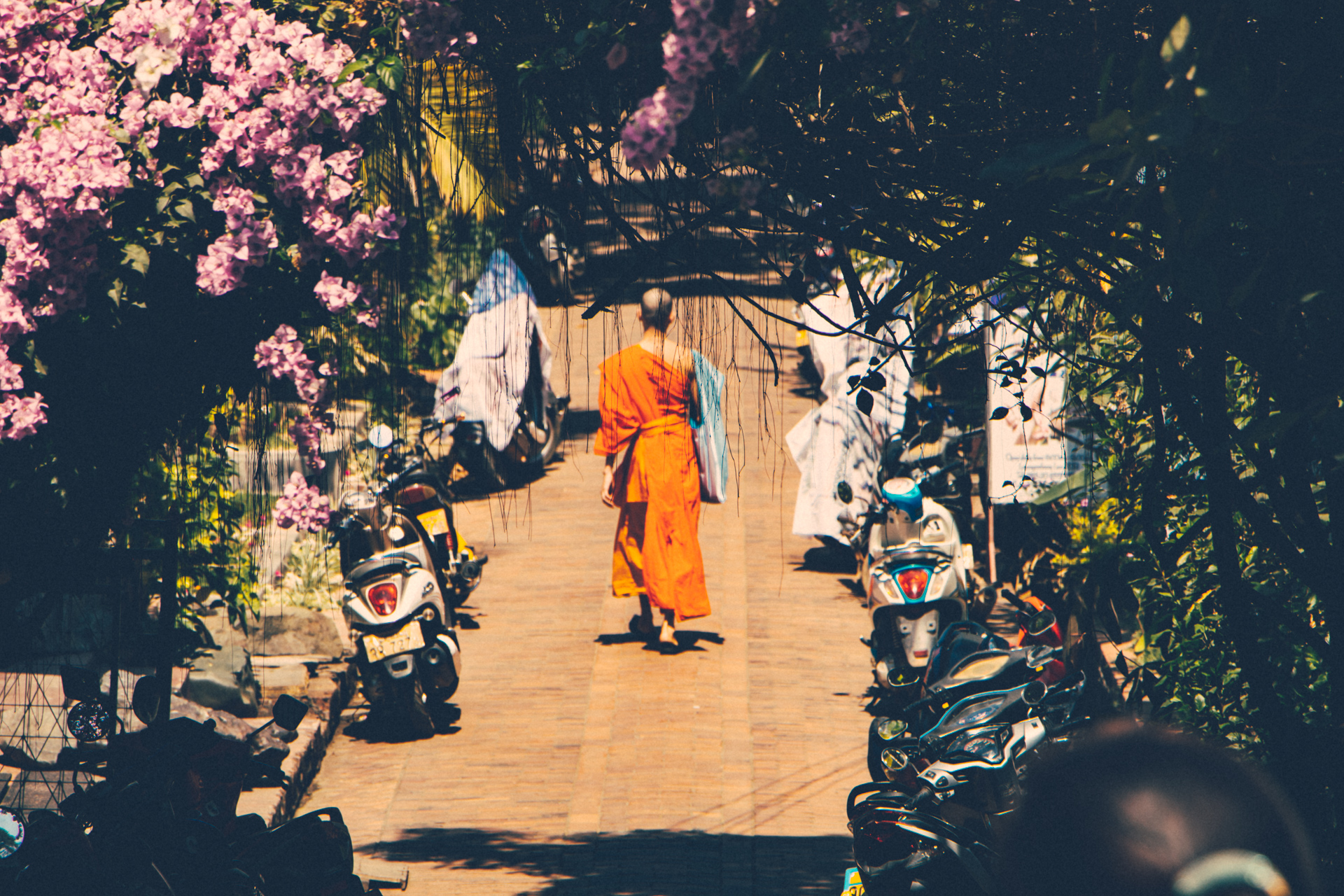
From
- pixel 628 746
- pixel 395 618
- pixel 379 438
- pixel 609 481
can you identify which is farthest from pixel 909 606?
pixel 379 438

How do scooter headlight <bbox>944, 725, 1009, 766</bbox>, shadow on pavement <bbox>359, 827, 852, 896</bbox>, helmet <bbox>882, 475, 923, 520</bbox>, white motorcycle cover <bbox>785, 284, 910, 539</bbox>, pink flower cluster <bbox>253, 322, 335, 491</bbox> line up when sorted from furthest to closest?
white motorcycle cover <bbox>785, 284, 910, 539</bbox>
helmet <bbox>882, 475, 923, 520</bbox>
shadow on pavement <bbox>359, 827, 852, 896</bbox>
scooter headlight <bbox>944, 725, 1009, 766</bbox>
pink flower cluster <bbox>253, 322, 335, 491</bbox>

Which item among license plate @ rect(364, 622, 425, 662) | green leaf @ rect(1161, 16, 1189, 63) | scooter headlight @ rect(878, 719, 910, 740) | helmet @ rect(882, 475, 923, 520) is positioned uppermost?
green leaf @ rect(1161, 16, 1189, 63)

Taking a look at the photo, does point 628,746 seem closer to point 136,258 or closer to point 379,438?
point 379,438

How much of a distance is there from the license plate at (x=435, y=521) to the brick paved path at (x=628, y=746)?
705mm

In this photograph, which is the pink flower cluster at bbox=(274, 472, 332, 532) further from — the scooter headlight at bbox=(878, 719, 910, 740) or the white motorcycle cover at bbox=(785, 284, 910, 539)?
the white motorcycle cover at bbox=(785, 284, 910, 539)

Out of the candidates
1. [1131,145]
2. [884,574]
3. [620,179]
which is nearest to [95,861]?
[620,179]

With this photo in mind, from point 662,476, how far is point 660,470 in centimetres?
4

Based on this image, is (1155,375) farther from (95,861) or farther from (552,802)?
(552,802)

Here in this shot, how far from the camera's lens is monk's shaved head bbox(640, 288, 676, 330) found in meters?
8.07

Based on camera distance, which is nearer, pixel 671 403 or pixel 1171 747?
pixel 1171 747

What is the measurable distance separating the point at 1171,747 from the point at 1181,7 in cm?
133

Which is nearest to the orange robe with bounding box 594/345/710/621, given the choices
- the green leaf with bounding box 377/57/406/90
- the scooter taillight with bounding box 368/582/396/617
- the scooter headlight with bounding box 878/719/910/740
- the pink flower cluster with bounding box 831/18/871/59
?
the scooter taillight with bounding box 368/582/396/617

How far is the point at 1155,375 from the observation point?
334cm

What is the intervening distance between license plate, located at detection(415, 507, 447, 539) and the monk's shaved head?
7.09 feet
